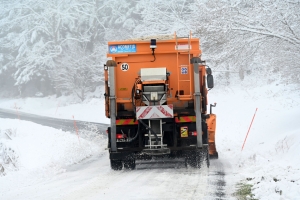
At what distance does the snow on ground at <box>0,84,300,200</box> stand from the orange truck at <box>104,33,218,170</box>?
53.4 inches

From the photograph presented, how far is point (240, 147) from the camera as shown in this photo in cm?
1546

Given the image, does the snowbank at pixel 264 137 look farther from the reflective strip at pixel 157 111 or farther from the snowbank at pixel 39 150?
the snowbank at pixel 39 150

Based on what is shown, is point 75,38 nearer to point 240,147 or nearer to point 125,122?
point 240,147

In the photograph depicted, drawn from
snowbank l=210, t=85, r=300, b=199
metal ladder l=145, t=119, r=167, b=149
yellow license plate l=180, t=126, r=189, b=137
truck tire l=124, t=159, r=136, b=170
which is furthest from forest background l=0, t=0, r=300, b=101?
metal ladder l=145, t=119, r=167, b=149

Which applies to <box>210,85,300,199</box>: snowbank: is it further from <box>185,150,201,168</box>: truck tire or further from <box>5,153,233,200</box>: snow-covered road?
<box>185,150,201,168</box>: truck tire

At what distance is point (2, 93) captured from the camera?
57781 millimetres

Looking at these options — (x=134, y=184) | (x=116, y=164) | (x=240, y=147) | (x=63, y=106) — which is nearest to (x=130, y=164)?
(x=116, y=164)

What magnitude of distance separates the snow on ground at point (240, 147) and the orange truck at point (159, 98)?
1.36 m

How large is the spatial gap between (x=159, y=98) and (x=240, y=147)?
6.06 metres

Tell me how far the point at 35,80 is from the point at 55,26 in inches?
271

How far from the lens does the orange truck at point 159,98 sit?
10.5 meters

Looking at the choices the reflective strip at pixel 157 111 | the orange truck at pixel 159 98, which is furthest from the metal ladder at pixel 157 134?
the reflective strip at pixel 157 111

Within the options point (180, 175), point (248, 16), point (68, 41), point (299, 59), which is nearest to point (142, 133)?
point (180, 175)

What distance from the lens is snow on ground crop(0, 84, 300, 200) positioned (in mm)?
8477
